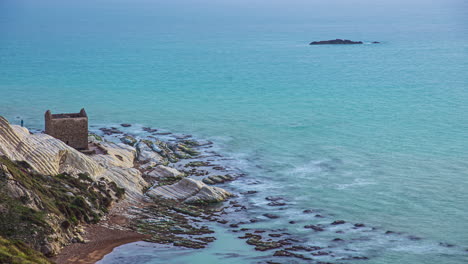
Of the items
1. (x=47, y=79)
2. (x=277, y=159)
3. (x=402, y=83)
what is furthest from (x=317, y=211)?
(x=47, y=79)

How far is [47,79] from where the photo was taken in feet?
488

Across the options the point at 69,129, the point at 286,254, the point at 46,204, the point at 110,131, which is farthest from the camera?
the point at 110,131

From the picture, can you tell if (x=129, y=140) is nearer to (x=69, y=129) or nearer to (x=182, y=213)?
(x=69, y=129)

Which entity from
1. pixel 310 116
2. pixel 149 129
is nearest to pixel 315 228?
pixel 149 129

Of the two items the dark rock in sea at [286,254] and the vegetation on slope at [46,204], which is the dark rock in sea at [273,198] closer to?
the vegetation on slope at [46,204]

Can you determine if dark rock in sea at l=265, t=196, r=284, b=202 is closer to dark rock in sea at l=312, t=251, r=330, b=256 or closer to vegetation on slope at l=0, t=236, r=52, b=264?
dark rock in sea at l=312, t=251, r=330, b=256

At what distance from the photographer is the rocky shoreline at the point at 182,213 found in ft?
168

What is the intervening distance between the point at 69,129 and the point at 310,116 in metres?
50.0

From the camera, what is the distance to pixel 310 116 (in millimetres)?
109750

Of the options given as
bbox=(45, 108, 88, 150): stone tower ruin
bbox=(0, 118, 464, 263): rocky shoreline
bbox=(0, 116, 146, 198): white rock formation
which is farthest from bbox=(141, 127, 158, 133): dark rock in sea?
bbox=(0, 116, 146, 198): white rock formation

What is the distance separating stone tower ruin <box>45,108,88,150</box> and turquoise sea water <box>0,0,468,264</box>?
54.1 ft

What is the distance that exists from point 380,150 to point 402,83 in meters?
58.9

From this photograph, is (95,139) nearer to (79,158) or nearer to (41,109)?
(79,158)

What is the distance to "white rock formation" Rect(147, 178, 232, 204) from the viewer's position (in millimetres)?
62375
